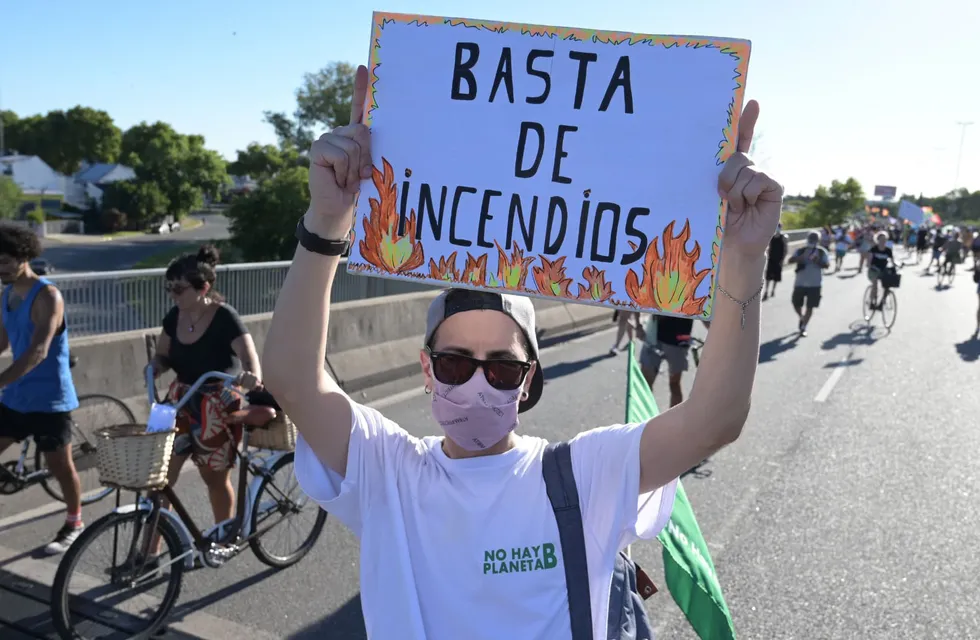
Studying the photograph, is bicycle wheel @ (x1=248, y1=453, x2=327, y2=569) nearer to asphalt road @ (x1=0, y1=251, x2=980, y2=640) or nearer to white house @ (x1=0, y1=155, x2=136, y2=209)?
A: asphalt road @ (x1=0, y1=251, x2=980, y2=640)

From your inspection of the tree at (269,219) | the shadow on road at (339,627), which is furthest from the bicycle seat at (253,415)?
the tree at (269,219)

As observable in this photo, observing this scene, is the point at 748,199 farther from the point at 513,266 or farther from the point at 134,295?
the point at 134,295

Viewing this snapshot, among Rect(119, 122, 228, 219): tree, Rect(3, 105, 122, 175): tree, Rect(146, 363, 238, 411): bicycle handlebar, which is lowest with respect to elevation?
Rect(146, 363, 238, 411): bicycle handlebar

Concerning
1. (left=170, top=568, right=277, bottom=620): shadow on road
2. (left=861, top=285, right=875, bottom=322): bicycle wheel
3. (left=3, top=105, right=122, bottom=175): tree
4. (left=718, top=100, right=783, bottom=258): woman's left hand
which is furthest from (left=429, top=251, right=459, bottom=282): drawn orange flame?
(left=3, top=105, right=122, bottom=175): tree

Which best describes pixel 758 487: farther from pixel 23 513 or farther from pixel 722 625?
pixel 23 513

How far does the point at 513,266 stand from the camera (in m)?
2.12

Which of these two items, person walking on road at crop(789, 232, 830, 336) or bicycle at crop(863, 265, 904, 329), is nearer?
person walking on road at crop(789, 232, 830, 336)

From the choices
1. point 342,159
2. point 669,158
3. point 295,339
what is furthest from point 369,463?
point 669,158

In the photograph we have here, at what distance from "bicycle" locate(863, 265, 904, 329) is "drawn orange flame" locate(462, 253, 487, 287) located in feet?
52.7

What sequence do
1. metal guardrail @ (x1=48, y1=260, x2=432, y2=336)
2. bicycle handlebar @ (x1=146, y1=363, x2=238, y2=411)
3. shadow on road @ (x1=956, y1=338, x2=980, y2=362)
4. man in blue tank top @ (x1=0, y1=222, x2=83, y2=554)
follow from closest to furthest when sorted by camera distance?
1. bicycle handlebar @ (x1=146, y1=363, x2=238, y2=411)
2. man in blue tank top @ (x1=0, y1=222, x2=83, y2=554)
3. metal guardrail @ (x1=48, y1=260, x2=432, y2=336)
4. shadow on road @ (x1=956, y1=338, x2=980, y2=362)

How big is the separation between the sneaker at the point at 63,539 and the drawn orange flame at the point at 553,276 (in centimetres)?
439

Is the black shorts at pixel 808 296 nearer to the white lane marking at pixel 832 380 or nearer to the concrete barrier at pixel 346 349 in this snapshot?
the white lane marking at pixel 832 380

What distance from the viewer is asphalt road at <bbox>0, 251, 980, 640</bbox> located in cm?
491

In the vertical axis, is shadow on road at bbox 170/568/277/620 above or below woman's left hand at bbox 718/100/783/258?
below
